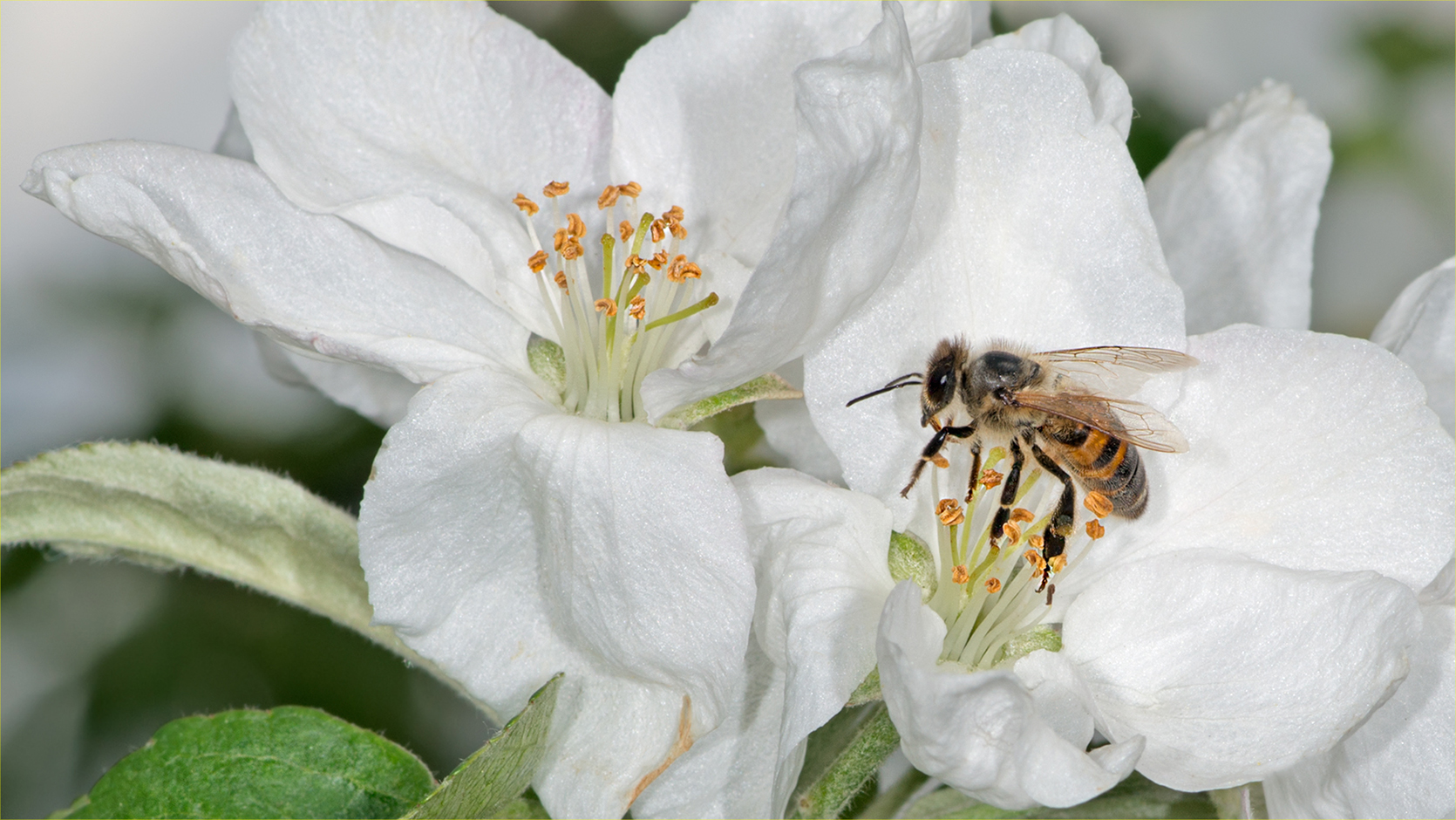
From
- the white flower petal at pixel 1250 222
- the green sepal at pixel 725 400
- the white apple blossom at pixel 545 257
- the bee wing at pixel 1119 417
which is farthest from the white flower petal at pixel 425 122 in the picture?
the white flower petal at pixel 1250 222

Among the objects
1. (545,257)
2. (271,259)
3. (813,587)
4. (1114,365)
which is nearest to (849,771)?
(813,587)

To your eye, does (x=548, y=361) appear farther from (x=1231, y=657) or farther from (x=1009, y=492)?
(x=1231, y=657)

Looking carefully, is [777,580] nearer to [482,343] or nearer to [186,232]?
[482,343]

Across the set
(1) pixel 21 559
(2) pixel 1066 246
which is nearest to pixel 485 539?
(2) pixel 1066 246

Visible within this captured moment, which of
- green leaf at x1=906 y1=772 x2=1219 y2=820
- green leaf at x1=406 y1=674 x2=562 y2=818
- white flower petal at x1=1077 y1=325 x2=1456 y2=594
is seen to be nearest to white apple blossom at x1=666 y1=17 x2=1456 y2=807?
white flower petal at x1=1077 y1=325 x2=1456 y2=594

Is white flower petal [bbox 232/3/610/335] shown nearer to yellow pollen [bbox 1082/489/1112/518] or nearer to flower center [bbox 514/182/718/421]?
flower center [bbox 514/182/718/421]
